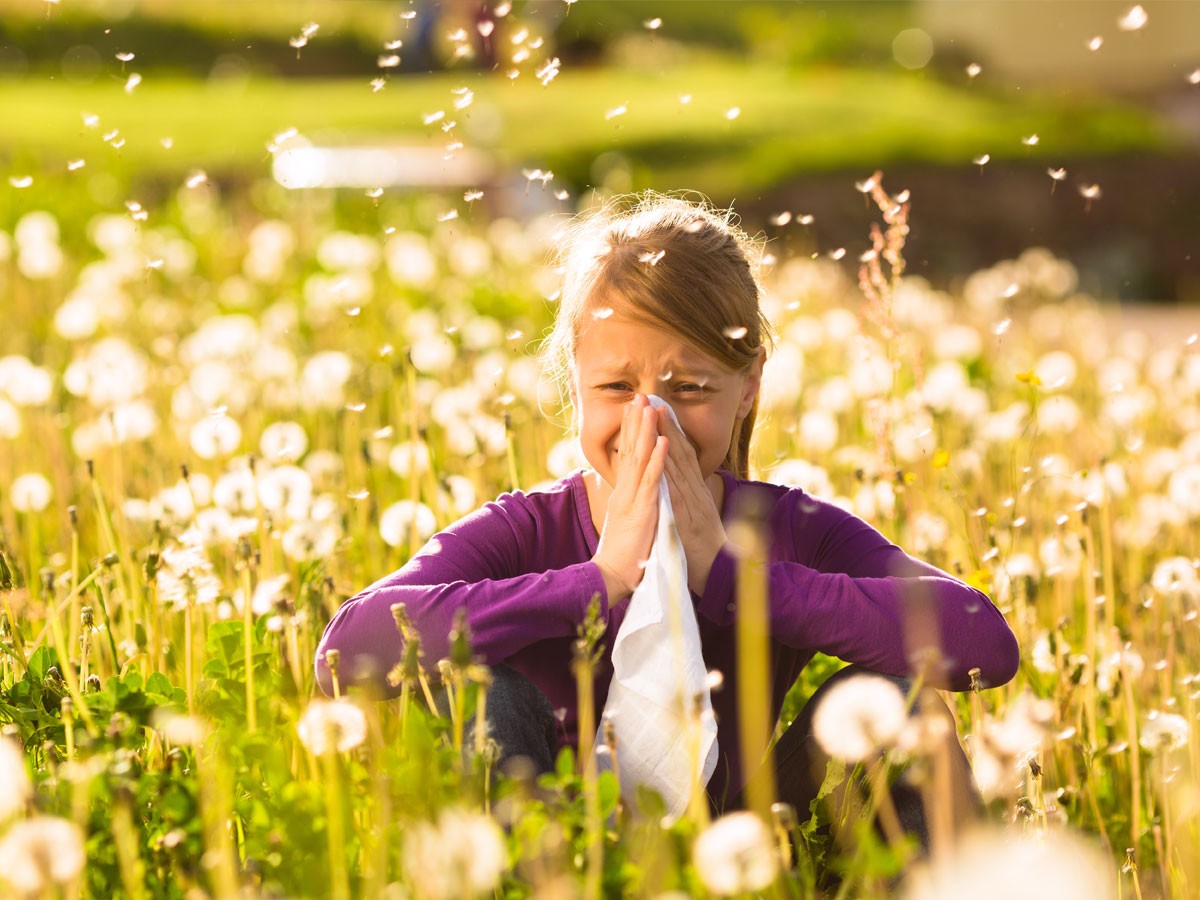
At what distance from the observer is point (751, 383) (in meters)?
2.27

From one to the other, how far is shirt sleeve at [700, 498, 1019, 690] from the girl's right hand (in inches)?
4.2

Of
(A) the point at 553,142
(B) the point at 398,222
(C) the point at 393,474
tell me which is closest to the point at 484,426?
(C) the point at 393,474

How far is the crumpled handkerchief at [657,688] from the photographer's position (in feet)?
5.74

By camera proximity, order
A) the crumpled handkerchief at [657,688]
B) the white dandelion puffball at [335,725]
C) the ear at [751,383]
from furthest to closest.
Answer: the ear at [751,383]
the crumpled handkerchief at [657,688]
the white dandelion puffball at [335,725]

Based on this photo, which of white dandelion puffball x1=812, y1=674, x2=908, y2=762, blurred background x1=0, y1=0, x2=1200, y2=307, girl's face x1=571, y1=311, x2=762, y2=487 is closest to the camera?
white dandelion puffball x1=812, y1=674, x2=908, y2=762

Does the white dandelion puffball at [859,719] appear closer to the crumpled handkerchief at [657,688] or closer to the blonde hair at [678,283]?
the crumpled handkerchief at [657,688]

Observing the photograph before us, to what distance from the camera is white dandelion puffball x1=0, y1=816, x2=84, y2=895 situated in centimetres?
115

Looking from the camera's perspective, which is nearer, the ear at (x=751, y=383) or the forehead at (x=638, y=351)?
the forehead at (x=638, y=351)

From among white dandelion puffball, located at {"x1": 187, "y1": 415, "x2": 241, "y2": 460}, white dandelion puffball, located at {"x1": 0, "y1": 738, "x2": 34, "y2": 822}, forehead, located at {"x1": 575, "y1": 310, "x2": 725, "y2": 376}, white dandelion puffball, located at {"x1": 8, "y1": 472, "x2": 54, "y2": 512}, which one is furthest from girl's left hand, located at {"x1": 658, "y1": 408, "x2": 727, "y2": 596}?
white dandelion puffball, located at {"x1": 8, "y1": 472, "x2": 54, "y2": 512}

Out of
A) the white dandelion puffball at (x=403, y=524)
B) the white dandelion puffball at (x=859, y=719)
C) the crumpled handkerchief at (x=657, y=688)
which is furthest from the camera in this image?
the white dandelion puffball at (x=403, y=524)

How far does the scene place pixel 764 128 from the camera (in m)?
13.6

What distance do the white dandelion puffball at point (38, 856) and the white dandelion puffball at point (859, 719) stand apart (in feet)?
2.04

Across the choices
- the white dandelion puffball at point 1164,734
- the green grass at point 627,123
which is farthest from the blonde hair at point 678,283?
the green grass at point 627,123

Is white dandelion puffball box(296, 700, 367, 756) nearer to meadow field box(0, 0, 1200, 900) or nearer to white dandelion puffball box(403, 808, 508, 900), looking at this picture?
meadow field box(0, 0, 1200, 900)
